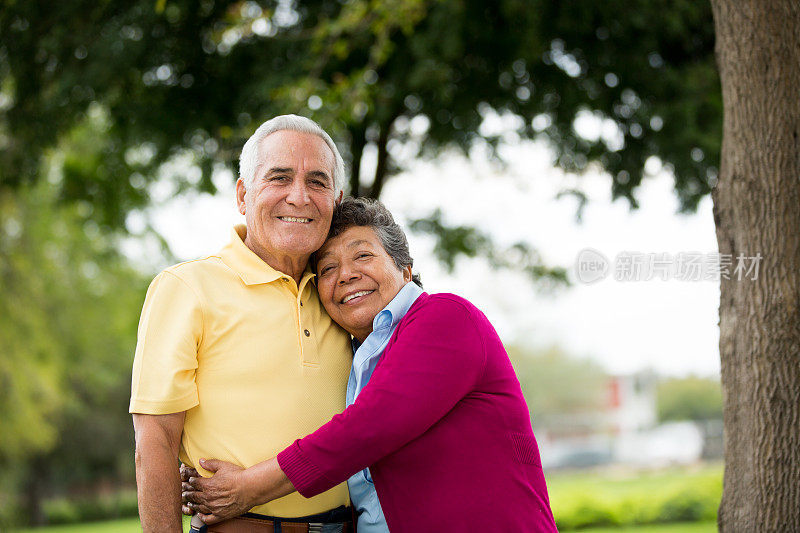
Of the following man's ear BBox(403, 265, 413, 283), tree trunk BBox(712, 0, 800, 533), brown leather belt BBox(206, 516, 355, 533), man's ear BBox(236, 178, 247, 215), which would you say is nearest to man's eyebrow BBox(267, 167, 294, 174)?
man's ear BBox(236, 178, 247, 215)

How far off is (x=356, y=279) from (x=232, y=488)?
82cm

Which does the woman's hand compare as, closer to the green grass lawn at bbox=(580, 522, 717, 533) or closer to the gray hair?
the gray hair

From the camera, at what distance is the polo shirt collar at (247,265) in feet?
8.29

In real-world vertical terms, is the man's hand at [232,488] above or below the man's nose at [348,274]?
below

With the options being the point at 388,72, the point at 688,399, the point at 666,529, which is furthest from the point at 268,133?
the point at 688,399

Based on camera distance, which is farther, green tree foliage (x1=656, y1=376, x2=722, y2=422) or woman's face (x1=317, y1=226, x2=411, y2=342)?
green tree foliage (x1=656, y1=376, x2=722, y2=422)

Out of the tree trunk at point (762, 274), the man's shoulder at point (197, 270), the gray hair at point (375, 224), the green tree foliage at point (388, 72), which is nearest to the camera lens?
the man's shoulder at point (197, 270)

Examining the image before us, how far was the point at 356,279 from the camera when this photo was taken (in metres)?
2.62

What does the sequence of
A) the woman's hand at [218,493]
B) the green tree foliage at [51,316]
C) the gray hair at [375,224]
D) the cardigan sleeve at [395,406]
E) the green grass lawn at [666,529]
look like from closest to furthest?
the cardigan sleeve at [395,406] → the woman's hand at [218,493] → the gray hair at [375,224] → the green grass lawn at [666,529] → the green tree foliage at [51,316]

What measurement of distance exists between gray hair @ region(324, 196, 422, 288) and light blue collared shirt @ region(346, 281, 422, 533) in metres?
0.21

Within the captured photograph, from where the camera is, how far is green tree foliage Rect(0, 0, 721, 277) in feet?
20.2

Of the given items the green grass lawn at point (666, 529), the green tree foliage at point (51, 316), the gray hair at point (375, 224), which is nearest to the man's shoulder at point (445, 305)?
the gray hair at point (375, 224)

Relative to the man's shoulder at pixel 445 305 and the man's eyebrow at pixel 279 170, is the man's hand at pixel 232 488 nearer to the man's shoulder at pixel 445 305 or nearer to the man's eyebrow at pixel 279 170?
the man's shoulder at pixel 445 305

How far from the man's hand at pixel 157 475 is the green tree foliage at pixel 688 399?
2417 inches
